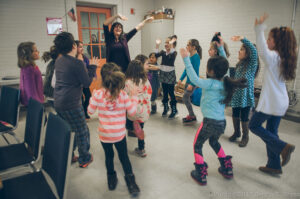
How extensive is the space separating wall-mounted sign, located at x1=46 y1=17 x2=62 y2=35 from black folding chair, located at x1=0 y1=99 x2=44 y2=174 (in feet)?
10.8

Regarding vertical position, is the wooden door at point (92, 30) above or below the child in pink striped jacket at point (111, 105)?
above

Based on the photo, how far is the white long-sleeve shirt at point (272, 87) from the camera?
1788 millimetres

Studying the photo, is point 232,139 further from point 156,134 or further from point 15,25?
point 15,25

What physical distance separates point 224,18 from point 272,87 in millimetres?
3255

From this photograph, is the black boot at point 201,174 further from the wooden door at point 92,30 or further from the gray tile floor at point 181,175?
the wooden door at point 92,30

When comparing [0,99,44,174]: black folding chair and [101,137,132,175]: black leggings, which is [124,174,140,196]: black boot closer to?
[101,137,132,175]: black leggings

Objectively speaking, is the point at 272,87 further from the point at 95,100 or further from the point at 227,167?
the point at 95,100

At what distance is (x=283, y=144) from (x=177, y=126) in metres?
1.77

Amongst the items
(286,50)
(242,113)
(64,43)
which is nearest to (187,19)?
(242,113)

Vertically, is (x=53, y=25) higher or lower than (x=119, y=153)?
higher

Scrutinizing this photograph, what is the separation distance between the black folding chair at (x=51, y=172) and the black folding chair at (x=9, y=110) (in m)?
0.89

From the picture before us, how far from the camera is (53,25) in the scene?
456 cm

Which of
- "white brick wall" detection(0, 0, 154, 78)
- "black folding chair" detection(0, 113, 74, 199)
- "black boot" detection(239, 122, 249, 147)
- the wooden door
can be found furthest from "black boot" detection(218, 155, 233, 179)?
"white brick wall" detection(0, 0, 154, 78)

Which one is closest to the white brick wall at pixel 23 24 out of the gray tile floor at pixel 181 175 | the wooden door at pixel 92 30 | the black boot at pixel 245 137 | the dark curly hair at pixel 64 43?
the wooden door at pixel 92 30
